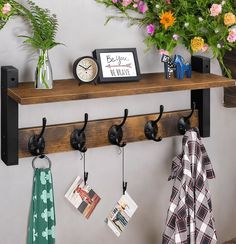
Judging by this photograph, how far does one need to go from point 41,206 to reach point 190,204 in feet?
1.86

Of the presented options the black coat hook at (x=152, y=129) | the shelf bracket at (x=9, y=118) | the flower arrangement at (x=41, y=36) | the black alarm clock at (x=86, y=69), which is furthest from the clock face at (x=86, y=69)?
the black coat hook at (x=152, y=129)

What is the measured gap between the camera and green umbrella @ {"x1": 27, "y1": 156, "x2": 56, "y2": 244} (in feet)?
6.30

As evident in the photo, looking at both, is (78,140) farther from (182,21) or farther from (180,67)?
(182,21)

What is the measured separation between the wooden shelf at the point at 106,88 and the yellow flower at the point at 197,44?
11 centimetres

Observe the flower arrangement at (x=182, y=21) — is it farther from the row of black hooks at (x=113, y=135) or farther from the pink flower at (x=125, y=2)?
the row of black hooks at (x=113, y=135)

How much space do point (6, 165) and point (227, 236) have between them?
3.65 feet

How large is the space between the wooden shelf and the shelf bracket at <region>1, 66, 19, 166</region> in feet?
0.13

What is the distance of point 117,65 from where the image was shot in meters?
1.96

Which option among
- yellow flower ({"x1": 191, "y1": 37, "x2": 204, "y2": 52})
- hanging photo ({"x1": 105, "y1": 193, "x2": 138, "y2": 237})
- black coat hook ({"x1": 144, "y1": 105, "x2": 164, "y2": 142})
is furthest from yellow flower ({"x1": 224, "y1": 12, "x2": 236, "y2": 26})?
A: hanging photo ({"x1": 105, "y1": 193, "x2": 138, "y2": 237})

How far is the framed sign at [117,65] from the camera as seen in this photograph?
1.93 m

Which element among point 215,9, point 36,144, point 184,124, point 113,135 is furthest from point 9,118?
point 215,9

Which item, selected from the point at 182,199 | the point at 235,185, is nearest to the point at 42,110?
the point at 182,199

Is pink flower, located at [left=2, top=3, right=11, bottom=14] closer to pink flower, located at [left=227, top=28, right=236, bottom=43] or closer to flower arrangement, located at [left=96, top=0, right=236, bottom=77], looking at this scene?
flower arrangement, located at [left=96, top=0, right=236, bottom=77]

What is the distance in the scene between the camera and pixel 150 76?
209cm
